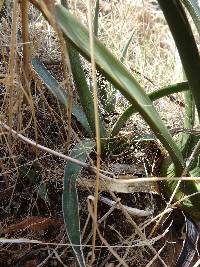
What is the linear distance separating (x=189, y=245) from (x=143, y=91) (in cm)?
41

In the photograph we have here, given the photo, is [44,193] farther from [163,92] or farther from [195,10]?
[195,10]

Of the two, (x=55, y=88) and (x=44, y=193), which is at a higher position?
(x=55, y=88)

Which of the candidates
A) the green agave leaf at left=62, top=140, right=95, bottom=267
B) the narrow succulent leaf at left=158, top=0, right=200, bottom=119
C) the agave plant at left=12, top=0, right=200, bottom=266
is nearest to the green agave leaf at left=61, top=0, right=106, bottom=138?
the agave plant at left=12, top=0, right=200, bottom=266

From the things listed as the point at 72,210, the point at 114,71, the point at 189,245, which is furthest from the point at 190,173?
the point at 114,71

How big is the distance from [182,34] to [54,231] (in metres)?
0.51

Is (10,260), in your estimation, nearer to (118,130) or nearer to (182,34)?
(118,130)

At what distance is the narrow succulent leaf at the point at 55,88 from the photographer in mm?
1010

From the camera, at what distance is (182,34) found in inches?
26.9

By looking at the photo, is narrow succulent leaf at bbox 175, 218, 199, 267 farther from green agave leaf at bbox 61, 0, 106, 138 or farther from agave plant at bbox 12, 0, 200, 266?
green agave leaf at bbox 61, 0, 106, 138

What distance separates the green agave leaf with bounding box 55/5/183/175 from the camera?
563 millimetres

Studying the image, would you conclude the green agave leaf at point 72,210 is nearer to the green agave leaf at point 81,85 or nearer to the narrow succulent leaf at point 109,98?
the green agave leaf at point 81,85

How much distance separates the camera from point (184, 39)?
691 mm

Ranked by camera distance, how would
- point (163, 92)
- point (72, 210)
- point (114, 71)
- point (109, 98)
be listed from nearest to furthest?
point (114, 71), point (72, 210), point (163, 92), point (109, 98)

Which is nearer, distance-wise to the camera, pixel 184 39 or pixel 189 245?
pixel 184 39
